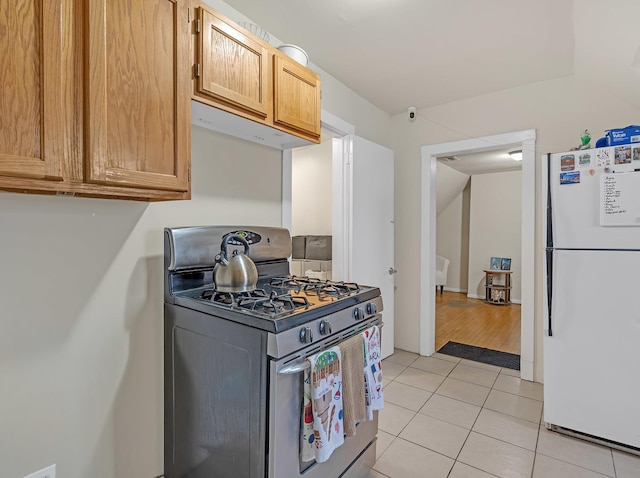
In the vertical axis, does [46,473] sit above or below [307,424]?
below

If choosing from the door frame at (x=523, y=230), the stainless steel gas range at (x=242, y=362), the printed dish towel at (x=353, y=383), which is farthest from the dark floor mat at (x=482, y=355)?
the printed dish towel at (x=353, y=383)

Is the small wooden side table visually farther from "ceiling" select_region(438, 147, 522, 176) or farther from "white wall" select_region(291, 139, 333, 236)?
"white wall" select_region(291, 139, 333, 236)

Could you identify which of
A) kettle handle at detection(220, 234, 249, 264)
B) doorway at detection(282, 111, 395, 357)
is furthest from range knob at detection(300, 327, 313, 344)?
doorway at detection(282, 111, 395, 357)

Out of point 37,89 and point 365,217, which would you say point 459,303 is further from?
point 37,89

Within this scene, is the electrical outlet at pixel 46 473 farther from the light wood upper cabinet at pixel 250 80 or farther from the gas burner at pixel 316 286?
the light wood upper cabinet at pixel 250 80

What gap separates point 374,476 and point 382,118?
119 inches

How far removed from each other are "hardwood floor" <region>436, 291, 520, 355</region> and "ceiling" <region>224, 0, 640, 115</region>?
264 cm

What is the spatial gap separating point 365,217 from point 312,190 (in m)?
1.08

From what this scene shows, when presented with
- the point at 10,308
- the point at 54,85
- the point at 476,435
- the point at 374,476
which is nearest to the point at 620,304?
the point at 476,435

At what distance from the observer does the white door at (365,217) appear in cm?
279

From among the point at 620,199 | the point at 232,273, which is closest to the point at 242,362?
the point at 232,273

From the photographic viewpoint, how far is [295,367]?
120 cm

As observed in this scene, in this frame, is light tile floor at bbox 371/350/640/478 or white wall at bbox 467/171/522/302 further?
white wall at bbox 467/171/522/302

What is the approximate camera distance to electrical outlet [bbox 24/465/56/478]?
4.05ft
